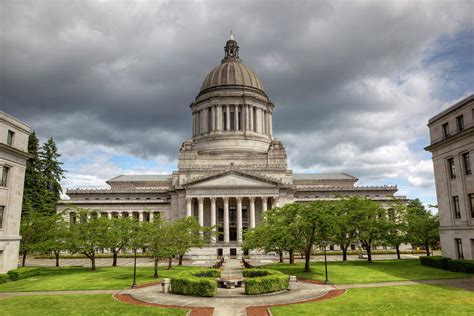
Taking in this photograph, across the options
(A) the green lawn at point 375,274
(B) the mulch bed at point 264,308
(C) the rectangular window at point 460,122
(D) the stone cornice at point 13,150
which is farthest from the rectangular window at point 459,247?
(D) the stone cornice at point 13,150

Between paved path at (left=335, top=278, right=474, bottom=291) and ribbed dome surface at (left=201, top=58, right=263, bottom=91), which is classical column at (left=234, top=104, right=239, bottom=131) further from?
paved path at (left=335, top=278, right=474, bottom=291)

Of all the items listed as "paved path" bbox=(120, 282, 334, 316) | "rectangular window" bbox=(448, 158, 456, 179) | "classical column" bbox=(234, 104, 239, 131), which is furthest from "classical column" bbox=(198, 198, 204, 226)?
"rectangular window" bbox=(448, 158, 456, 179)

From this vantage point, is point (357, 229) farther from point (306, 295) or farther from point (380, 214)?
point (306, 295)

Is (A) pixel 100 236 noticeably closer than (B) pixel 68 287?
No

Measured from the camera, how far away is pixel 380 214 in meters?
54.8

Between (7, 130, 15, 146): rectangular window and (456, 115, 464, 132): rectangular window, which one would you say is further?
(7, 130, 15, 146): rectangular window

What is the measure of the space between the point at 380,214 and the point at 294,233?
19.7 metres

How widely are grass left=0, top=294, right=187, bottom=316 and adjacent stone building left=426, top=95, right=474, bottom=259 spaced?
32514 mm

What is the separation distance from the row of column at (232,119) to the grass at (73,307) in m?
73.0

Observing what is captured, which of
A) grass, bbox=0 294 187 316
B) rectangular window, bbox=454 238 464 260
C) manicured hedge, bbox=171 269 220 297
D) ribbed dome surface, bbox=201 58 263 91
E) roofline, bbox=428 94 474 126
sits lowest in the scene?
grass, bbox=0 294 187 316

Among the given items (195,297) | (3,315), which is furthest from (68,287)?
(195,297)

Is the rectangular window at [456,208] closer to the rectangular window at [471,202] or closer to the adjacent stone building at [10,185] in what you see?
the rectangular window at [471,202]

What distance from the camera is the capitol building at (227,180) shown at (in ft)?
259

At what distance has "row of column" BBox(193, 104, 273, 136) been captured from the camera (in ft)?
322
